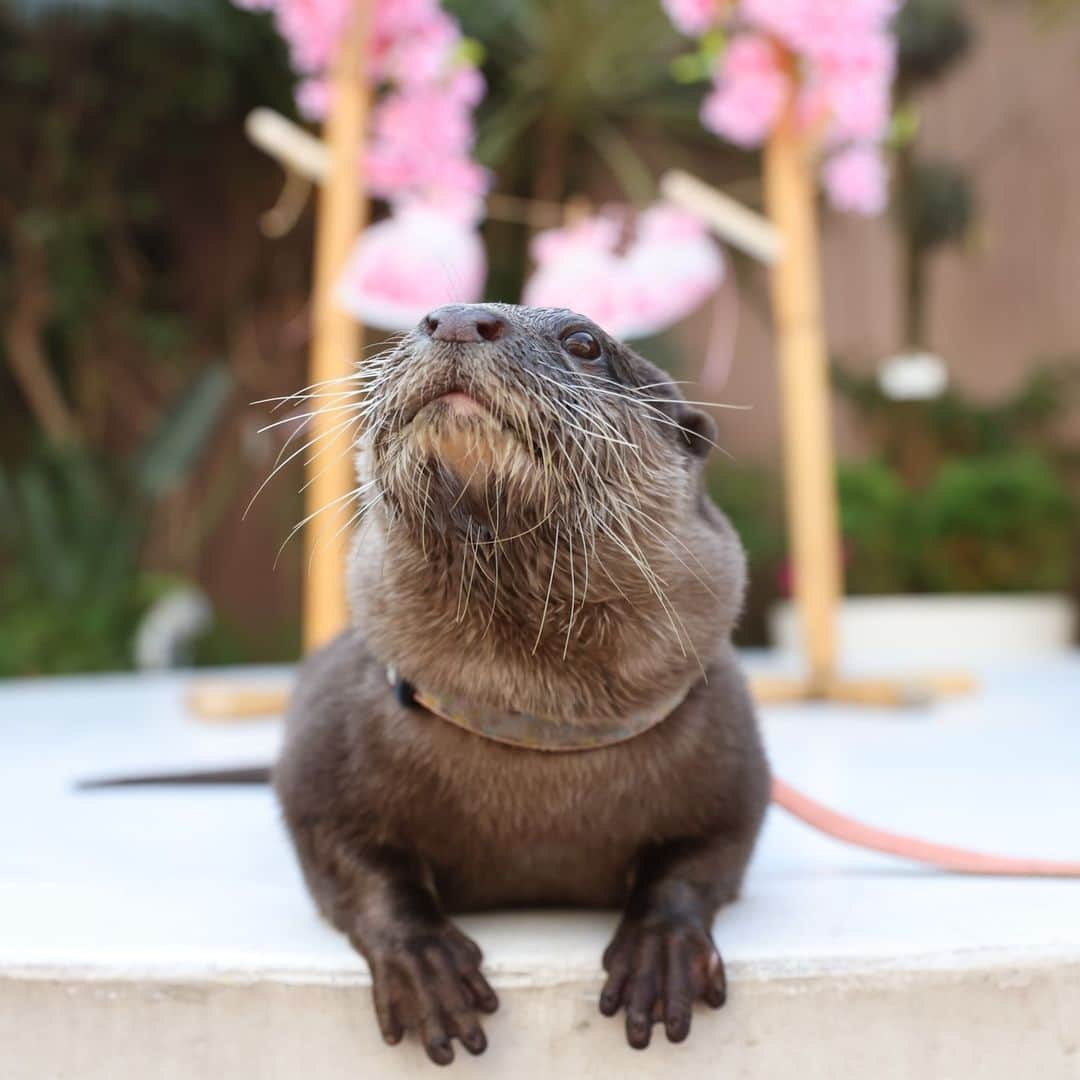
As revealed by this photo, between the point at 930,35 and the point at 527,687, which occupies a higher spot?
the point at 930,35

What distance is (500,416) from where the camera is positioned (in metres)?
0.98

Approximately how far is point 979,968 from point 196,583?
267 inches

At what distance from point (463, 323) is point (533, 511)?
0.54ft

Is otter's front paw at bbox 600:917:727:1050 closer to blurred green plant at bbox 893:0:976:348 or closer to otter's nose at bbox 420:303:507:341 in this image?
otter's nose at bbox 420:303:507:341

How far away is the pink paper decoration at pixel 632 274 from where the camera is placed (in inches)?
135

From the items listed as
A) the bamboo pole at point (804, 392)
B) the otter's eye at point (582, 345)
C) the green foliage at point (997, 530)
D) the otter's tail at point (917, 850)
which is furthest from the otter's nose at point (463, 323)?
the green foliage at point (997, 530)

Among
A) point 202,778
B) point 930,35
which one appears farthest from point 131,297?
point 202,778

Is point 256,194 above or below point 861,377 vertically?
above

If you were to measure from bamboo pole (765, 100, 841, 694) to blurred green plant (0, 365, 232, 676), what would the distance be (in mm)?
3399

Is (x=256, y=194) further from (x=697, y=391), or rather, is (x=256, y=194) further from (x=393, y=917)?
(x=393, y=917)

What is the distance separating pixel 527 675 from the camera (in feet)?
3.58

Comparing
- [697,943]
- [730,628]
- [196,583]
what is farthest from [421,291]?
[196,583]

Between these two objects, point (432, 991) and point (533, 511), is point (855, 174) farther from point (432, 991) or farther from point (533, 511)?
point (432, 991)

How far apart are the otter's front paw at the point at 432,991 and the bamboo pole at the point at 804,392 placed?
103 inches
